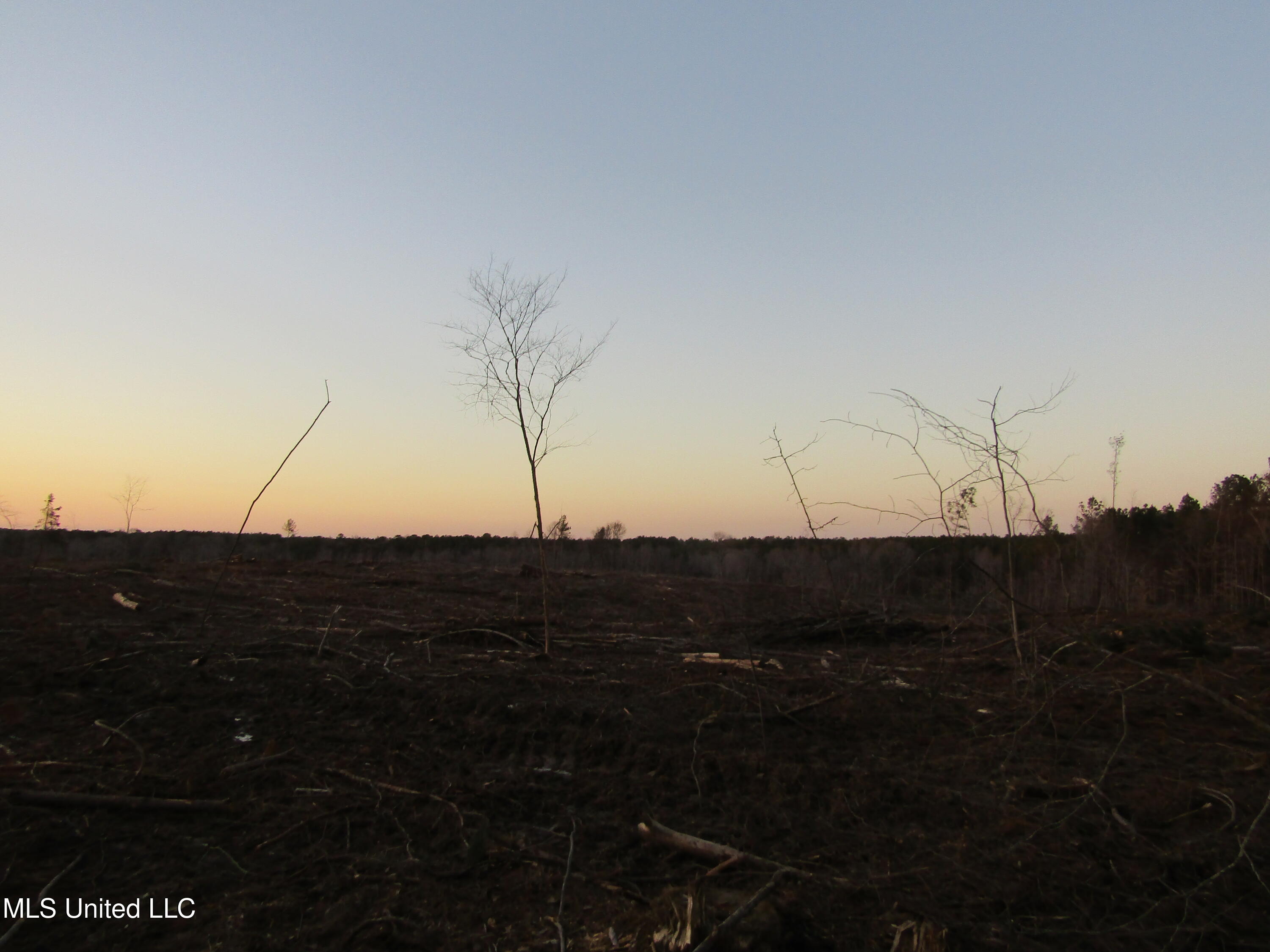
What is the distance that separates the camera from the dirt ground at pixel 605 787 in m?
3.27

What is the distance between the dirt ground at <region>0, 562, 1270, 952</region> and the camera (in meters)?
3.27

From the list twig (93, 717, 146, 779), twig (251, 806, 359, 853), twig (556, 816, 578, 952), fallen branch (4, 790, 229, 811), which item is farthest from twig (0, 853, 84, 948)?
twig (556, 816, 578, 952)

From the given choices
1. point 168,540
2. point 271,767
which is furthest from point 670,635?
point 168,540

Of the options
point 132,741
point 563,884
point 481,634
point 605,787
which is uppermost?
point 481,634

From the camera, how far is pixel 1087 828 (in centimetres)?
419

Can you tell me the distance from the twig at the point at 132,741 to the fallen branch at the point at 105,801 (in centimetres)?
30

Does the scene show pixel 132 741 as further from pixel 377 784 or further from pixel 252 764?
pixel 377 784

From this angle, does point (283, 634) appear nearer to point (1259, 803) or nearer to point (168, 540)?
point (1259, 803)

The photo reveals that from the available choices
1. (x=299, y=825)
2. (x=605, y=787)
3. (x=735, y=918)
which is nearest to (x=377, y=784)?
(x=299, y=825)

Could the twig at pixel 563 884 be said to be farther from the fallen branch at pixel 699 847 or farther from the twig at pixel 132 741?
the twig at pixel 132 741

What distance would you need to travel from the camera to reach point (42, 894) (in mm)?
3248

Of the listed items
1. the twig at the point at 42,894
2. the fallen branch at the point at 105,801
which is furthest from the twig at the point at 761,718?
the twig at the point at 42,894

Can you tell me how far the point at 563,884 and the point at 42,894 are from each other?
232 centimetres

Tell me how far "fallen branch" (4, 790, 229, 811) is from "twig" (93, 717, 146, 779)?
30 cm
